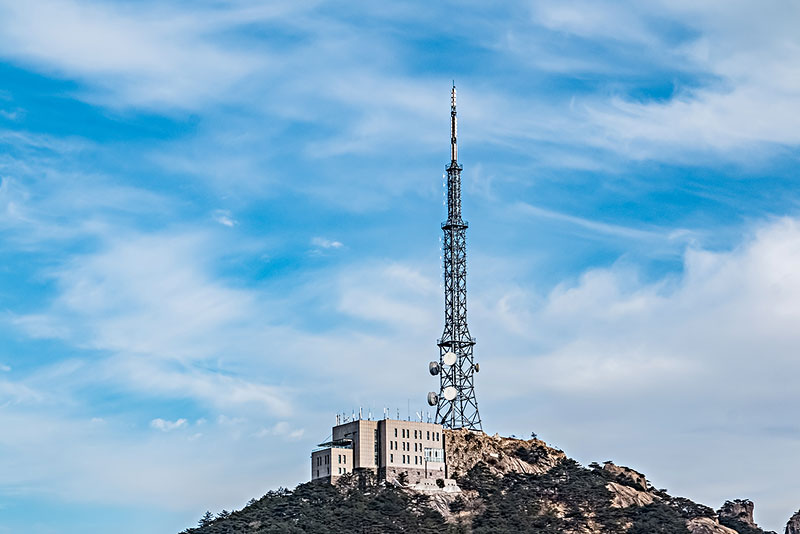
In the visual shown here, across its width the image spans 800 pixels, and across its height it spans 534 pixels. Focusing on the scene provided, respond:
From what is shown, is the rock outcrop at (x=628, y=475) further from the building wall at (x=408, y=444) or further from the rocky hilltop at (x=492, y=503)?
the building wall at (x=408, y=444)

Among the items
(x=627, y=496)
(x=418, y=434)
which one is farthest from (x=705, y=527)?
(x=418, y=434)

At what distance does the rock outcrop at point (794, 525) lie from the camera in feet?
553

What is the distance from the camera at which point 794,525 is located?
169125mm

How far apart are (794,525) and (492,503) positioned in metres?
59.6

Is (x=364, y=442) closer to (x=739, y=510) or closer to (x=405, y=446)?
(x=405, y=446)

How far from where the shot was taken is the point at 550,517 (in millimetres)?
129750

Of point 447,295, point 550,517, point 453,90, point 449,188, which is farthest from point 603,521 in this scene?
point 453,90

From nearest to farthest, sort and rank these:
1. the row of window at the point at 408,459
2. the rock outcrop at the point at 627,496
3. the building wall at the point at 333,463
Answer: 1. the building wall at the point at 333,463
2. the row of window at the point at 408,459
3. the rock outcrop at the point at 627,496

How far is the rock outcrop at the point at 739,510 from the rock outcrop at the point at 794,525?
10.2 m

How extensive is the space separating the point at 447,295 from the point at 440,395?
12.3m

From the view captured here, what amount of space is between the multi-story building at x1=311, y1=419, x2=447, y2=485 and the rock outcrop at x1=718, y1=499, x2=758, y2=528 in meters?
47.4

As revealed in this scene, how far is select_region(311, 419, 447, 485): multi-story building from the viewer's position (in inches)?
5182

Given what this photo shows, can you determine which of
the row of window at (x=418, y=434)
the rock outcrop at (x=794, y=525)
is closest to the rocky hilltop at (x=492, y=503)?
the row of window at (x=418, y=434)

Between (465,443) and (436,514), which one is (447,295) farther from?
(436,514)
